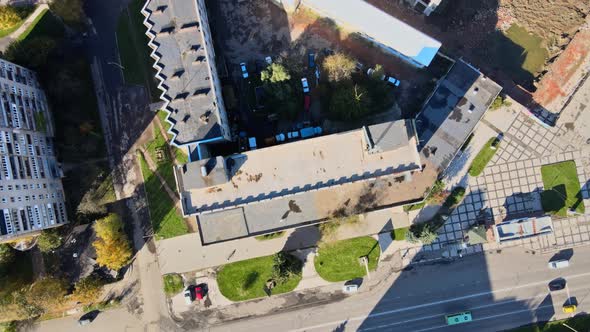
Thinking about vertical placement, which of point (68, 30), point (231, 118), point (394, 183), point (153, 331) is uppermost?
point (68, 30)

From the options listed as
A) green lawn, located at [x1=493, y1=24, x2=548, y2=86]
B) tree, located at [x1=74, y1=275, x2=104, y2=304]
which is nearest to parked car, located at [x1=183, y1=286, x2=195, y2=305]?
tree, located at [x1=74, y1=275, x2=104, y2=304]

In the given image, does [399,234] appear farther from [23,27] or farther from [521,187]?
[23,27]

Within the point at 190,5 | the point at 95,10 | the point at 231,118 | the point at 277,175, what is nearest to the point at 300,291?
the point at 277,175

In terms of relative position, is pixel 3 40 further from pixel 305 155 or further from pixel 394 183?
pixel 394 183

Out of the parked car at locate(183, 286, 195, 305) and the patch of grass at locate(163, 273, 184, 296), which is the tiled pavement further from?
the patch of grass at locate(163, 273, 184, 296)

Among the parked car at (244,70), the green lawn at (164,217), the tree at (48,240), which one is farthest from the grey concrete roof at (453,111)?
the tree at (48,240)

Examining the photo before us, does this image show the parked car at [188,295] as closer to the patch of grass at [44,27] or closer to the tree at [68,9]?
the tree at [68,9]
